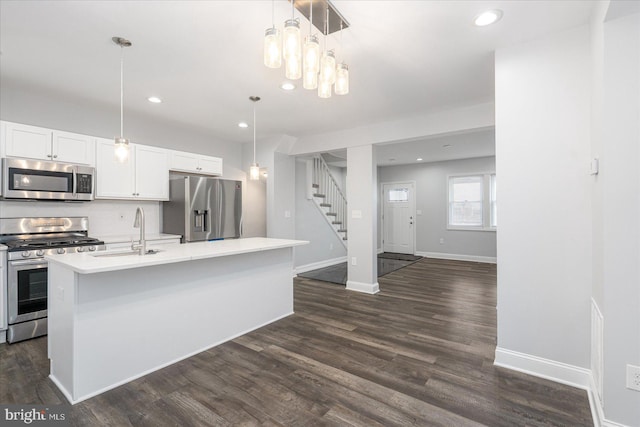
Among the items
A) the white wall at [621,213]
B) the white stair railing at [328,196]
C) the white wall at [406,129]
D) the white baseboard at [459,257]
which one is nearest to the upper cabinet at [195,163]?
the white wall at [406,129]

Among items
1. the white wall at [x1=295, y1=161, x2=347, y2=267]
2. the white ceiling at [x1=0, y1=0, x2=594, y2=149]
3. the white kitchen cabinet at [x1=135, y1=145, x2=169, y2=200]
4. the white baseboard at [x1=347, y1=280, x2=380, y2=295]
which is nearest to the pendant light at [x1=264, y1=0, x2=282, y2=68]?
the white ceiling at [x1=0, y1=0, x2=594, y2=149]

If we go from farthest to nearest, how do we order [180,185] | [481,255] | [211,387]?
[481,255], [180,185], [211,387]

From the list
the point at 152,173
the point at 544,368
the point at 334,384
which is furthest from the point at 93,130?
the point at 544,368

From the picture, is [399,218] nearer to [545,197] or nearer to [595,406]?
[545,197]

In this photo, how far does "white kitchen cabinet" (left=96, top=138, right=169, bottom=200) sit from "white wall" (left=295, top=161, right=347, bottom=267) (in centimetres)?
255

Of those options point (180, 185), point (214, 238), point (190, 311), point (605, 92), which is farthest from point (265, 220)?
point (605, 92)

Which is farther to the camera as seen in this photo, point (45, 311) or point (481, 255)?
point (481, 255)

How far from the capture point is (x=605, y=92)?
165 cm

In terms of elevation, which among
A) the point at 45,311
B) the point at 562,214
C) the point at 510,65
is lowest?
the point at 45,311

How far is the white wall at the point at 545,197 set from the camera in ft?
6.91

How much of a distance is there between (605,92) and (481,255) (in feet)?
20.5

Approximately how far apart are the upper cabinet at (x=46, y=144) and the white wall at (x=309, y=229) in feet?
11.4

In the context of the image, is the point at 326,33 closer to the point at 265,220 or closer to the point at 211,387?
the point at 211,387

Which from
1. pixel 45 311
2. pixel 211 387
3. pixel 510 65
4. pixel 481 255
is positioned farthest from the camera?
pixel 481 255
